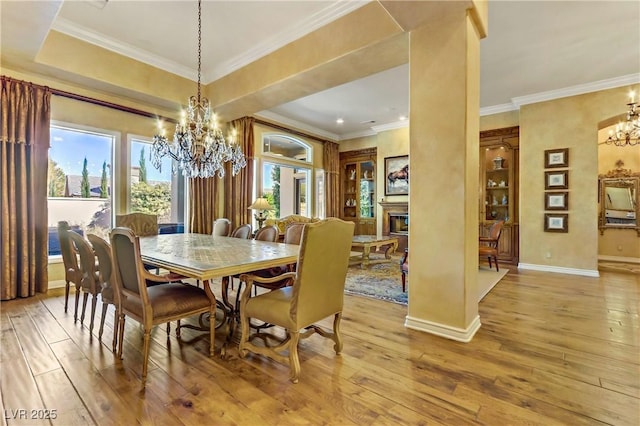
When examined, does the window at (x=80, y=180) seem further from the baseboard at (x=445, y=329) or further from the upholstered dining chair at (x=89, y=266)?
the baseboard at (x=445, y=329)

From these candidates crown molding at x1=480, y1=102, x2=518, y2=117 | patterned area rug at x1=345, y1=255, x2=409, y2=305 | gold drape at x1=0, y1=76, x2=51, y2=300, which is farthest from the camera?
crown molding at x1=480, y1=102, x2=518, y2=117

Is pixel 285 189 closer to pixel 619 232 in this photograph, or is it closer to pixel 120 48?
pixel 120 48

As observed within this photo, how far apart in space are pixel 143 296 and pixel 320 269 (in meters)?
1.17

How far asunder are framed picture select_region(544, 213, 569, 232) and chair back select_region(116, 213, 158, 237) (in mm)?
6569

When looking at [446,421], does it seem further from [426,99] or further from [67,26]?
[67,26]

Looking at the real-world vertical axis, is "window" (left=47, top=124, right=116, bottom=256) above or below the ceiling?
below

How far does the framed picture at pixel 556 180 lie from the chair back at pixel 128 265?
250 inches

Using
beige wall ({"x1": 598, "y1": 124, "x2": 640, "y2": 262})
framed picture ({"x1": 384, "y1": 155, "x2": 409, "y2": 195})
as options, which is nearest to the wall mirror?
beige wall ({"x1": 598, "y1": 124, "x2": 640, "y2": 262})

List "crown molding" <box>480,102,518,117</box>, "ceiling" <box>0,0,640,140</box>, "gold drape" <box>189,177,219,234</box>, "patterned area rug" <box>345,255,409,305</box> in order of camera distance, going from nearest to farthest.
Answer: "ceiling" <box>0,0,640,140</box> < "patterned area rug" <box>345,255,409,305</box> < "gold drape" <box>189,177,219,234</box> < "crown molding" <box>480,102,518,117</box>

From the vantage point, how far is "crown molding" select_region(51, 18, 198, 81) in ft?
11.7

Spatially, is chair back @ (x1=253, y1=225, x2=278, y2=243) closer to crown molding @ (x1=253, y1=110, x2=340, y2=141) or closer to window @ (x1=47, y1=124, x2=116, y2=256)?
window @ (x1=47, y1=124, x2=116, y2=256)

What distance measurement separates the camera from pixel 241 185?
575 cm

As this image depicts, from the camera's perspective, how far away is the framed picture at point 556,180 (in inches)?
205

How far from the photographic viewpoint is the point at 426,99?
2.75 m
